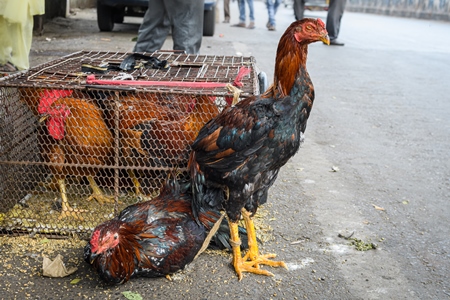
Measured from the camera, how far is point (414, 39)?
14156 millimetres

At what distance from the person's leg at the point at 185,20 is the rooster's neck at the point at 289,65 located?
9.12 feet

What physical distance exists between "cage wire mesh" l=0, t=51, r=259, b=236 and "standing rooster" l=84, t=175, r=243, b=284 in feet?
1.07

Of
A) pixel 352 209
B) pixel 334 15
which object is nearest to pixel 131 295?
pixel 352 209

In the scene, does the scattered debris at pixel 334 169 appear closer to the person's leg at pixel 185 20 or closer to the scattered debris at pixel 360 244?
the scattered debris at pixel 360 244

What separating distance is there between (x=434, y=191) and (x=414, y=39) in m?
10.9

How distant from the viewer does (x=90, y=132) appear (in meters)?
3.28

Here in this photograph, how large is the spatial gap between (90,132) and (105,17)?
309 inches

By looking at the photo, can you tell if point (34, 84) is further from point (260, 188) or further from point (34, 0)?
point (34, 0)

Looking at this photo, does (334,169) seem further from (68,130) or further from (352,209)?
(68,130)

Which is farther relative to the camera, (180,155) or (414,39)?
(414,39)

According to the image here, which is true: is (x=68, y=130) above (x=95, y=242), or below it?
above

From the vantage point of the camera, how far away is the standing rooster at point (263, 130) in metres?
2.68

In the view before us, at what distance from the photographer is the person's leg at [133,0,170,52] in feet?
18.7

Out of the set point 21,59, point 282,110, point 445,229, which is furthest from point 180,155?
point 21,59
